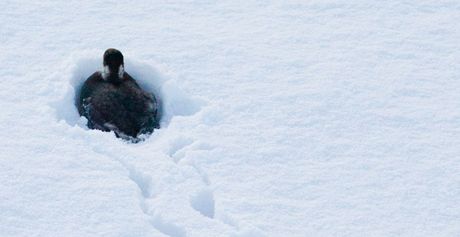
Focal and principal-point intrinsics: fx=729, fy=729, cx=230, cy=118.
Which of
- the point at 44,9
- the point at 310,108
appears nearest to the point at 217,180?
the point at 310,108

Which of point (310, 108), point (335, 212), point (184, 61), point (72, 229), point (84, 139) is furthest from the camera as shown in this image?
point (184, 61)

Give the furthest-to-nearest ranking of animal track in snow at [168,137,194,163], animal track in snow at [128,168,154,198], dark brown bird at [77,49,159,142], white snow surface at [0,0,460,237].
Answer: dark brown bird at [77,49,159,142], animal track in snow at [168,137,194,163], animal track in snow at [128,168,154,198], white snow surface at [0,0,460,237]

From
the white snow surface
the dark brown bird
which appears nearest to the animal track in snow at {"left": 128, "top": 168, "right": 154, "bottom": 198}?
the white snow surface

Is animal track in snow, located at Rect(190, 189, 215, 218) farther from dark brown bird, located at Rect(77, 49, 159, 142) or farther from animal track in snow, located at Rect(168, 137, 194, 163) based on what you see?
dark brown bird, located at Rect(77, 49, 159, 142)

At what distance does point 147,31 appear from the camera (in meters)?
6.46

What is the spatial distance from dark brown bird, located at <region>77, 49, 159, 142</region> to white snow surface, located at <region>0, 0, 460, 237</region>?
112 millimetres

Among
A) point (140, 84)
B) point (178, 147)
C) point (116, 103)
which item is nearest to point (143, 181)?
point (178, 147)

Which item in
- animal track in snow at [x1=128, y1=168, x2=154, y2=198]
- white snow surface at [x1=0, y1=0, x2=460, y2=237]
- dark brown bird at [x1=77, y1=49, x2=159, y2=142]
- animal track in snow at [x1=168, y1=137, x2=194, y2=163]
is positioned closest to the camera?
white snow surface at [x1=0, y1=0, x2=460, y2=237]

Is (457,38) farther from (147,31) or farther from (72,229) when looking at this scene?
(72,229)

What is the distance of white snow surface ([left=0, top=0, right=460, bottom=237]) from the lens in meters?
4.78

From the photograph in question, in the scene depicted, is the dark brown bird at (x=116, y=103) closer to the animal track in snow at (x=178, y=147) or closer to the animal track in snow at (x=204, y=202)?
the animal track in snow at (x=178, y=147)

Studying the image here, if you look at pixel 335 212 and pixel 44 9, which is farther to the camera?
pixel 44 9

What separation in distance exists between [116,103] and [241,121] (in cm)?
98

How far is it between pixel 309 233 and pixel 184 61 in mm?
2065
